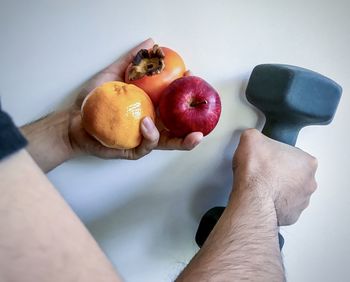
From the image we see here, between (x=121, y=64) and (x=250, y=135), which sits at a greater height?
(x=121, y=64)

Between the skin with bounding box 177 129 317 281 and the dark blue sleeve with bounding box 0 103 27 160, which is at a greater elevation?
the dark blue sleeve with bounding box 0 103 27 160

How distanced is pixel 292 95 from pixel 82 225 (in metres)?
0.39

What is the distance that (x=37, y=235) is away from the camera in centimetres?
24

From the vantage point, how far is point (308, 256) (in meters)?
0.64

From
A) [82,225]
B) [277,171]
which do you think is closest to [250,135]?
[277,171]

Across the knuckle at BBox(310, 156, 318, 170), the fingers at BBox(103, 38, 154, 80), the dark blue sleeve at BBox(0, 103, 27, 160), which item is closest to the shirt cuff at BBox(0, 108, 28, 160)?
the dark blue sleeve at BBox(0, 103, 27, 160)

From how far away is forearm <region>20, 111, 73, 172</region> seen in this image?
56 centimetres

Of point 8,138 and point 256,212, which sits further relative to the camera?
point 256,212

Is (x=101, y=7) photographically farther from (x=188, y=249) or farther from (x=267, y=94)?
(x=188, y=249)

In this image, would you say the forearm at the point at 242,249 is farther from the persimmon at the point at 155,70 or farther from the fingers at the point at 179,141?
the persimmon at the point at 155,70

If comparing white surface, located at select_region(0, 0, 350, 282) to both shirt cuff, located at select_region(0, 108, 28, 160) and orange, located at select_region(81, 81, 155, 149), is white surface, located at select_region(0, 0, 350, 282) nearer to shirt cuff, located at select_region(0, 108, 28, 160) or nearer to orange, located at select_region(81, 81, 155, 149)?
orange, located at select_region(81, 81, 155, 149)

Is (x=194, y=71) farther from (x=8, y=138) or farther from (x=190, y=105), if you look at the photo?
(x=8, y=138)

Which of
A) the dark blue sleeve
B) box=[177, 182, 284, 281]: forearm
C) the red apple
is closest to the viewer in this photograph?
the dark blue sleeve

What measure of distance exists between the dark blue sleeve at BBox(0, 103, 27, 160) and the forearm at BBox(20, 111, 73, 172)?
0.34 metres
